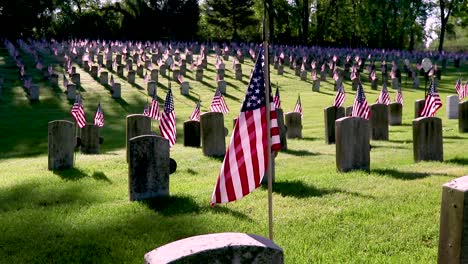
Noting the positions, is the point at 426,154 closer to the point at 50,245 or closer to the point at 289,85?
the point at 50,245

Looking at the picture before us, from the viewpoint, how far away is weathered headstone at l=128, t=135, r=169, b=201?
321 inches

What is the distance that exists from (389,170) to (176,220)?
14.7ft

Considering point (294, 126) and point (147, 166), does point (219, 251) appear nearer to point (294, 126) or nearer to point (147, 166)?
point (147, 166)

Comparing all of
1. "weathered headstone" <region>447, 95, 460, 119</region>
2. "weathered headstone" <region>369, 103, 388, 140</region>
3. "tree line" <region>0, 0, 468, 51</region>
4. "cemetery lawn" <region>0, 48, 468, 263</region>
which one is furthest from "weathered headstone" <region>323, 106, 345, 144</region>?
"tree line" <region>0, 0, 468, 51</region>

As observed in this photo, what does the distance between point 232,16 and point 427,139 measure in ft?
204

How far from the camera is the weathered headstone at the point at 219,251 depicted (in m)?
3.20

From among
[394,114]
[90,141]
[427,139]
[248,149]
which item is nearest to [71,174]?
[90,141]

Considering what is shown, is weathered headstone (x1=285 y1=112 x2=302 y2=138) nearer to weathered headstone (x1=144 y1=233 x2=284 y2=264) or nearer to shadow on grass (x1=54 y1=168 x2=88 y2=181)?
shadow on grass (x1=54 y1=168 x2=88 y2=181)

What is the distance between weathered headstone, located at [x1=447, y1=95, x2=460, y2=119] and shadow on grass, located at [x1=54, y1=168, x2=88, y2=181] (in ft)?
46.9

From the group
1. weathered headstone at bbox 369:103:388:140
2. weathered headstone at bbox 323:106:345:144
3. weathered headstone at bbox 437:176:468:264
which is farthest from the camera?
weathered headstone at bbox 369:103:388:140

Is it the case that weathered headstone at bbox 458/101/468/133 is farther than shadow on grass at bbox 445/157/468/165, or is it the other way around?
weathered headstone at bbox 458/101/468/133

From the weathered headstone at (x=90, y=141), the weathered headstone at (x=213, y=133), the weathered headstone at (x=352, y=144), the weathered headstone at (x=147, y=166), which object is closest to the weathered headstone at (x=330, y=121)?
the weathered headstone at (x=213, y=133)

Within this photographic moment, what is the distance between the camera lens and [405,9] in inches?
2613

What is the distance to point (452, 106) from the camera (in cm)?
2016
